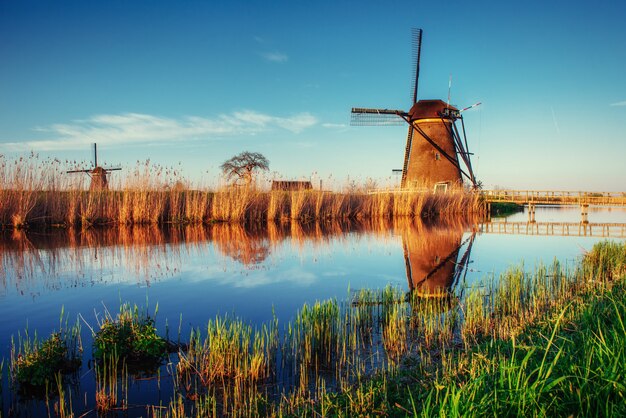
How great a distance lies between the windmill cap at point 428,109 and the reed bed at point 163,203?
815cm

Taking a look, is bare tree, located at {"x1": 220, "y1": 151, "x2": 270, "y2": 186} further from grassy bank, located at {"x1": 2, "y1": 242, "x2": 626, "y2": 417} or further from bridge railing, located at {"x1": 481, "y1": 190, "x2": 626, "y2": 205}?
grassy bank, located at {"x1": 2, "y1": 242, "x2": 626, "y2": 417}

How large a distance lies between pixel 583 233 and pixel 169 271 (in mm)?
16460

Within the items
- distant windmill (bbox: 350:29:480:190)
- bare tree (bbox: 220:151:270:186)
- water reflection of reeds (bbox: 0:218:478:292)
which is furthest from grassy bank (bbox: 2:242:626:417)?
bare tree (bbox: 220:151:270:186)

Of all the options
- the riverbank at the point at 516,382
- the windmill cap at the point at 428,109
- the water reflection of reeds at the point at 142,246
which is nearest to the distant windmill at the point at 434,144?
the windmill cap at the point at 428,109

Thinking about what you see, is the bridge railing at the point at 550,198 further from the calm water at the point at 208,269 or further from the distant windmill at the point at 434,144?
the calm water at the point at 208,269

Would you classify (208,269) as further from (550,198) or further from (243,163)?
(243,163)

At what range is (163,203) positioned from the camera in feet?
51.4

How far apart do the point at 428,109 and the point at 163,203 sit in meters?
19.4

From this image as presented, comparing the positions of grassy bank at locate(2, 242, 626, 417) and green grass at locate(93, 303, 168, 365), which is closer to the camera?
grassy bank at locate(2, 242, 626, 417)

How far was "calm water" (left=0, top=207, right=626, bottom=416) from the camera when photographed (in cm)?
502

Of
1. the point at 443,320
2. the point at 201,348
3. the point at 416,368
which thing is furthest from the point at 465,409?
the point at 443,320

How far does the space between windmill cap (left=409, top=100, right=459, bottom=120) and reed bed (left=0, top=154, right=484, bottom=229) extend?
321 inches

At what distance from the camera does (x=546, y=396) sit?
2.29 m

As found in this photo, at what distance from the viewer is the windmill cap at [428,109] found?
27.5 metres
